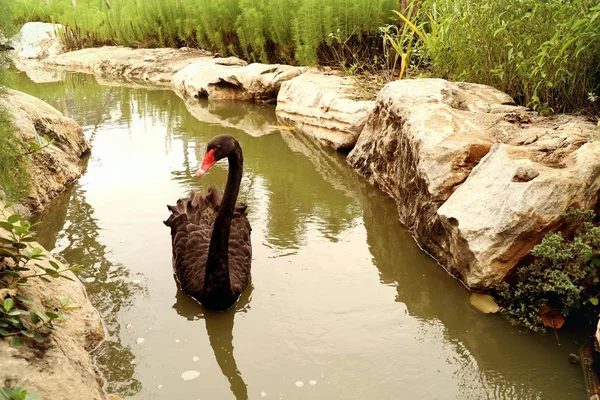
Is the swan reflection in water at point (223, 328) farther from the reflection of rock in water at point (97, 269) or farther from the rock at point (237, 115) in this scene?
the rock at point (237, 115)

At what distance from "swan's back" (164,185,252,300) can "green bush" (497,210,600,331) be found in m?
1.74

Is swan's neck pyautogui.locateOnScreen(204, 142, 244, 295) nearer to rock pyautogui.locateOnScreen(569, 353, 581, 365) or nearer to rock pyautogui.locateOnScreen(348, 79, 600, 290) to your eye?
rock pyautogui.locateOnScreen(348, 79, 600, 290)

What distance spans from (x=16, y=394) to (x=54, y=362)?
1.69 ft

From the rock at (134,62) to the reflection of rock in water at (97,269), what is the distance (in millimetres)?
7592

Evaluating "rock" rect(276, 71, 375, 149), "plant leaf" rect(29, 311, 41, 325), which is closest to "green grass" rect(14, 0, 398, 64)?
"rock" rect(276, 71, 375, 149)

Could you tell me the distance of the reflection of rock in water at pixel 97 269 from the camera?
124 inches

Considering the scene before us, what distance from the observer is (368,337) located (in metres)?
3.41

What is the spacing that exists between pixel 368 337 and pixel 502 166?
155cm

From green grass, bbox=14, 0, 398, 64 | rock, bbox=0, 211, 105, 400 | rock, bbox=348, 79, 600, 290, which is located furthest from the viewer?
green grass, bbox=14, 0, 398, 64

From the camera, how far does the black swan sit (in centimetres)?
365

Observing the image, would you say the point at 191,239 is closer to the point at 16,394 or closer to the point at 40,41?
the point at 16,394

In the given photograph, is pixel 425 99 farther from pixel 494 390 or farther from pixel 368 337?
pixel 494 390

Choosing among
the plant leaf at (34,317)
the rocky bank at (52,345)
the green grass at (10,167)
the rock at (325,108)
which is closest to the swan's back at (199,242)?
the rocky bank at (52,345)

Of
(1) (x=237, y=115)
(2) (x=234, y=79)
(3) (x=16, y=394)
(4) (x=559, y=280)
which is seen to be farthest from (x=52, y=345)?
(2) (x=234, y=79)
